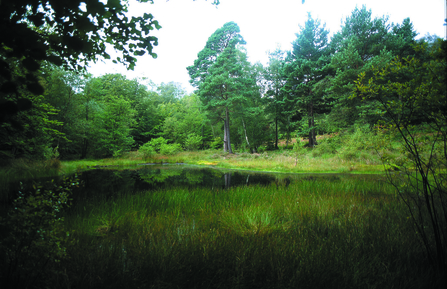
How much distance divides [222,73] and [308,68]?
884 centimetres

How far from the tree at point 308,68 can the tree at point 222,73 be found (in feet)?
15.1

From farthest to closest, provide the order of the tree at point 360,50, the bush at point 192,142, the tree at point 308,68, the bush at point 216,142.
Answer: the bush at point 216,142 → the bush at point 192,142 → the tree at point 308,68 → the tree at point 360,50

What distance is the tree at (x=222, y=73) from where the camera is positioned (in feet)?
62.0

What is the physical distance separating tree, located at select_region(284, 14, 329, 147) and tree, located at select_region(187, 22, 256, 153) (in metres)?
4.60

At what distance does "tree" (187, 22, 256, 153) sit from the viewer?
1889cm

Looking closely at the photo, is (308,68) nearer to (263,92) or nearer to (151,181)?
(263,92)

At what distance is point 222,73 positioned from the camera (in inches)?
742

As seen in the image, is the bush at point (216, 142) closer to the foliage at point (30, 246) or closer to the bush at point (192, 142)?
the bush at point (192, 142)

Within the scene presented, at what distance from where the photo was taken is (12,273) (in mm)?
1389

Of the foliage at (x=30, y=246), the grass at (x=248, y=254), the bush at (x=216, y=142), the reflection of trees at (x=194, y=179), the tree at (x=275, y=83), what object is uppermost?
the tree at (x=275, y=83)

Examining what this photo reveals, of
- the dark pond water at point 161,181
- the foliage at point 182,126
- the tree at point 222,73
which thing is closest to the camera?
the dark pond water at point 161,181

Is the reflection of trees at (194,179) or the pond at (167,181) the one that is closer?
the pond at (167,181)

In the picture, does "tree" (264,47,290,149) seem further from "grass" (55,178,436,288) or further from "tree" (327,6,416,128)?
"grass" (55,178,436,288)

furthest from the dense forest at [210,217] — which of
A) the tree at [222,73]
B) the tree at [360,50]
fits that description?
the tree at [222,73]
